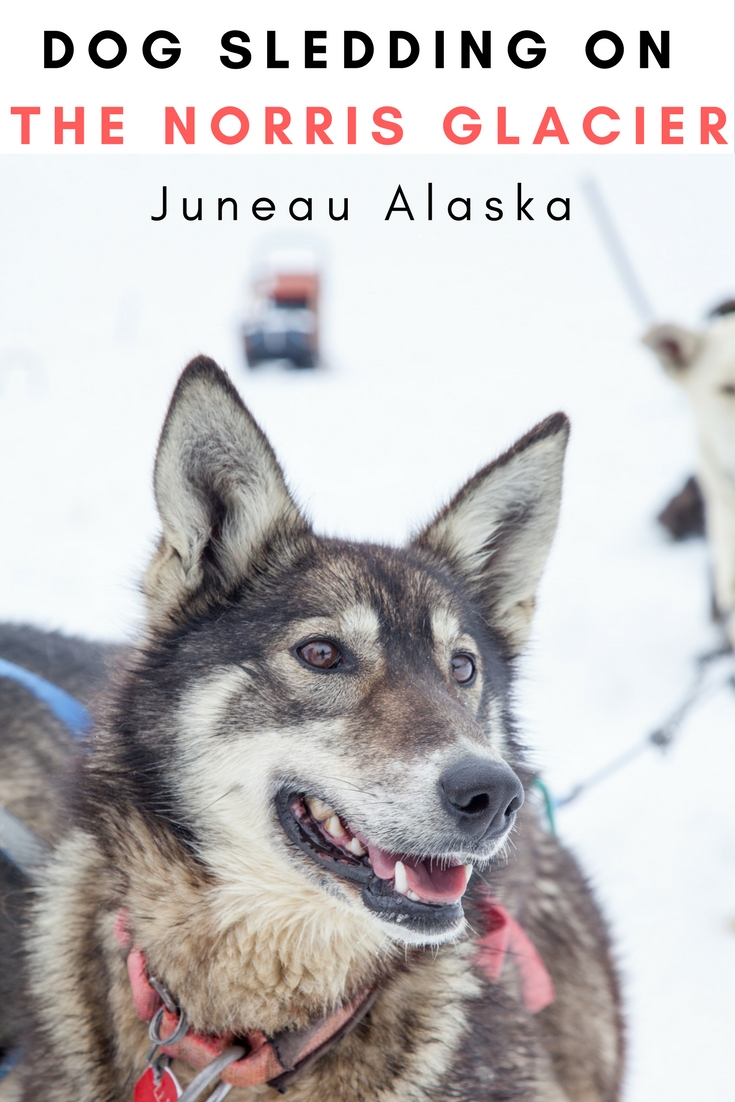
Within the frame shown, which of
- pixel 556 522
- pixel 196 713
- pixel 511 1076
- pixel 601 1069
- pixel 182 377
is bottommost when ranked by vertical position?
pixel 601 1069

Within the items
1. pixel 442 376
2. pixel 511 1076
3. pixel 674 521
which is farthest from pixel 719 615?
pixel 442 376

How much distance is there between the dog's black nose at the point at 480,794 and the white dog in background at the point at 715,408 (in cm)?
317

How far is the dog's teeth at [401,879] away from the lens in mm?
1720

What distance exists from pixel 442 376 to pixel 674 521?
11144 millimetres

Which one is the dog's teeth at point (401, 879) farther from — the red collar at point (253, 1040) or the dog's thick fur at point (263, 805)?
the red collar at point (253, 1040)

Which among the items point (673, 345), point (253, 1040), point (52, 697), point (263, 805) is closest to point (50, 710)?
point (52, 697)

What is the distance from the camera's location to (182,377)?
1.83m

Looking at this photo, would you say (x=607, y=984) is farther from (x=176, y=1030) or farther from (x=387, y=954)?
(x=176, y=1030)

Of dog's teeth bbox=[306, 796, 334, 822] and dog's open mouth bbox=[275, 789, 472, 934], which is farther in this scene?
dog's teeth bbox=[306, 796, 334, 822]

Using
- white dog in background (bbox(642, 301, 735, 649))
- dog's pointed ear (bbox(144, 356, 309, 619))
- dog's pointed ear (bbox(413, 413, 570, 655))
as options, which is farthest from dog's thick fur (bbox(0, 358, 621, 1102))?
white dog in background (bbox(642, 301, 735, 649))

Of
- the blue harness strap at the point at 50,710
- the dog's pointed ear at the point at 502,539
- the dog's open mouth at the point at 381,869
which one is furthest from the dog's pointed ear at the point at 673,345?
the dog's open mouth at the point at 381,869

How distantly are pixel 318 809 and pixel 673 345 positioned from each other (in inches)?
162

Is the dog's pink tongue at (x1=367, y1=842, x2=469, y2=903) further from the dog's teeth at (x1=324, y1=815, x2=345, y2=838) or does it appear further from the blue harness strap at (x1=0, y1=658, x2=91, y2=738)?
the blue harness strap at (x1=0, y1=658, x2=91, y2=738)

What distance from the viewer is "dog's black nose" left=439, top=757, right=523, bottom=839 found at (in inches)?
63.9
